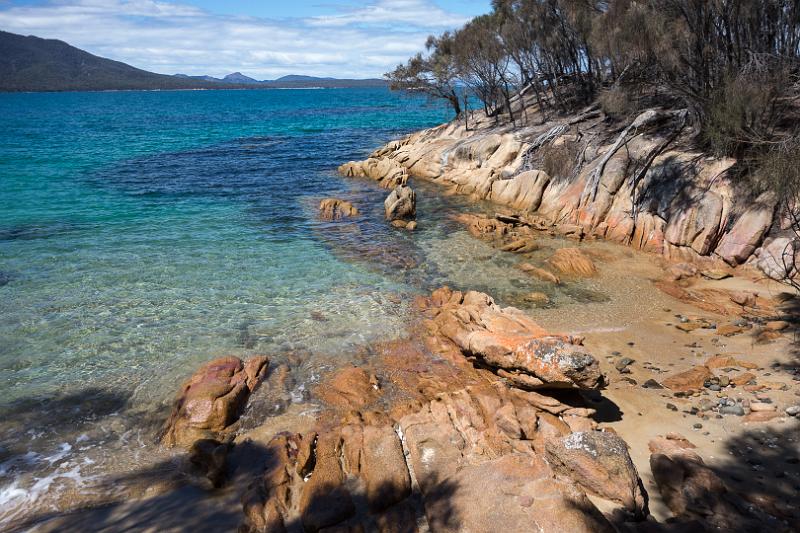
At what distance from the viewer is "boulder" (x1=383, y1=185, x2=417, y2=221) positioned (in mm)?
21469

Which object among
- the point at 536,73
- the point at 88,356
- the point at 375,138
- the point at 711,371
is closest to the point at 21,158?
the point at 375,138

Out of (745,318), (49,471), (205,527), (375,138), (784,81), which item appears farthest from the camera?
(375,138)

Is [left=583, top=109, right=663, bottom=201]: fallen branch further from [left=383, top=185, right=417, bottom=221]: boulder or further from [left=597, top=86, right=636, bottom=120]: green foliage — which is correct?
[left=383, top=185, right=417, bottom=221]: boulder

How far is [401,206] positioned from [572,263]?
28.5 feet

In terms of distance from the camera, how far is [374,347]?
1120cm

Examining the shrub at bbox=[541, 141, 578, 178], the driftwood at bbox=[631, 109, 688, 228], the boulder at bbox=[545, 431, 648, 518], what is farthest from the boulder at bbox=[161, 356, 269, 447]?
the shrub at bbox=[541, 141, 578, 178]

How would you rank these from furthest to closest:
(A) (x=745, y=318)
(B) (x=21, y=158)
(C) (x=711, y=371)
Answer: (B) (x=21, y=158)
(A) (x=745, y=318)
(C) (x=711, y=371)

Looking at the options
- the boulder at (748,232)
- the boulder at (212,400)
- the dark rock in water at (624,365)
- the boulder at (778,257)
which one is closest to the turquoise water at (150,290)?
the boulder at (212,400)

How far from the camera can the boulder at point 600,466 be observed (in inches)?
235

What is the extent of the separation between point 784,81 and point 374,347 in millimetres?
15587

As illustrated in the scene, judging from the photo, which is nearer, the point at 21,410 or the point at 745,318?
the point at 21,410

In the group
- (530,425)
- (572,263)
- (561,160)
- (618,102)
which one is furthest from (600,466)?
(618,102)

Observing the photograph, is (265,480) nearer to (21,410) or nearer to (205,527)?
(205,527)

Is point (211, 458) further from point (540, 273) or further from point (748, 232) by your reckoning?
point (748, 232)
